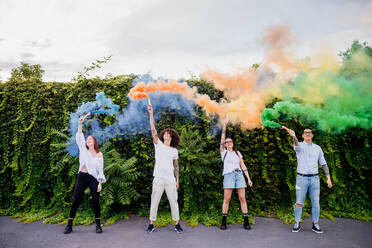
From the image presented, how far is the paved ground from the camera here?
15.1ft

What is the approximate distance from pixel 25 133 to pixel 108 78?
268 cm

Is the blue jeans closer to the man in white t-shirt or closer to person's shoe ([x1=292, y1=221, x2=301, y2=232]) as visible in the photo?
person's shoe ([x1=292, y1=221, x2=301, y2=232])

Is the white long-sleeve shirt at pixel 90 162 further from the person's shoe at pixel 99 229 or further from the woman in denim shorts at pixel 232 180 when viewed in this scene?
the woman in denim shorts at pixel 232 180

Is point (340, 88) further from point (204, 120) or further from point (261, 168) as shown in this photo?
point (204, 120)

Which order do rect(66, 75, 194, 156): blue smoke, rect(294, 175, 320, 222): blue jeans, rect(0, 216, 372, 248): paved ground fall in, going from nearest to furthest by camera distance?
rect(0, 216, 372, 248): paved ground < rect(294, 175, 320, 222): blue jeans < rect(66, 75, 194, 156): blue smoke

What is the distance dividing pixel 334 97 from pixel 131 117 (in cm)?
477

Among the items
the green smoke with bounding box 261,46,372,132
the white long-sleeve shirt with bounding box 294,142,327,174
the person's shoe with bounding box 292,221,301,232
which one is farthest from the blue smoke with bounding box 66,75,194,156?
the person's shoe with bounding box 292,221,301,232

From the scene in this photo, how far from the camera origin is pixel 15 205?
6.83m

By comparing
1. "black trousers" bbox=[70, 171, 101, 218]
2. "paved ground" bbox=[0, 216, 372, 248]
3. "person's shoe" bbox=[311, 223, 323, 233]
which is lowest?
"paved ground" bbox=[0, 216, 372, 248]

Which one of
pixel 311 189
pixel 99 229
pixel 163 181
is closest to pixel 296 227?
pixel 311 189

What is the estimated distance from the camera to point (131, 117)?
6.46m

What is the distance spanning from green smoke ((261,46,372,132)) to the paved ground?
7.23 feet

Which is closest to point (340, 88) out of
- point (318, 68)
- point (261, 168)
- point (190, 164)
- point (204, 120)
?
point (318, 68)

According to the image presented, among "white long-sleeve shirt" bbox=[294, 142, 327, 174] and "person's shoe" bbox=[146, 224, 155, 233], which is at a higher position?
"white long-sleeve shirt" bbox=[294, 142, 327, 174]
